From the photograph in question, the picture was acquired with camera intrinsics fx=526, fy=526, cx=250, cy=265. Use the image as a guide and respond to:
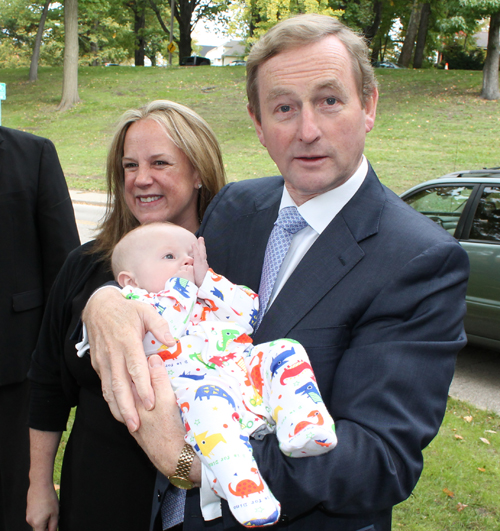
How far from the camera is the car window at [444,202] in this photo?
20.1ft

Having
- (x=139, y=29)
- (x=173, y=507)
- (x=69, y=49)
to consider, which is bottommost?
(x=173, y=507)

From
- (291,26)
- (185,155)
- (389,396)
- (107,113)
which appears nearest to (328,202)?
(291,26)

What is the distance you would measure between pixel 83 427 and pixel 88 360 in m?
0.33

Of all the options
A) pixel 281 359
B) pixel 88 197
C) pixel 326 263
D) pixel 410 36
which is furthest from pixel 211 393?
pixel 410 36

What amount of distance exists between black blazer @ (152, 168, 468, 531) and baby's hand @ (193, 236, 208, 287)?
39 centimetres

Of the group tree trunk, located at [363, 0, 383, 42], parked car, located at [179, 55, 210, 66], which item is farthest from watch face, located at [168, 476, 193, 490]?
parked car, located at [179, 55, 210, 66]

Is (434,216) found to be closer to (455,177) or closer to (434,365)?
(455,177)

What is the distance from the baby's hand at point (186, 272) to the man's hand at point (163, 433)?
551 millimetres

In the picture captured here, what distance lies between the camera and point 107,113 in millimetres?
25672

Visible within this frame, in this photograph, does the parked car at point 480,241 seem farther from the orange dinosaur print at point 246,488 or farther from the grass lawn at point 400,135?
the orange dinosaur print at point 246,488

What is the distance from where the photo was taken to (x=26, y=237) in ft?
10.0

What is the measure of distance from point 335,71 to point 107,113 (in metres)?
25.9

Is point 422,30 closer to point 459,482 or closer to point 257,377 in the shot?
point 459,482

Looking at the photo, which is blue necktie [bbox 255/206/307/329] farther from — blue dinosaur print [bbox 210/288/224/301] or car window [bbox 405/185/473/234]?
car window [bbox 405/185/473/234]
